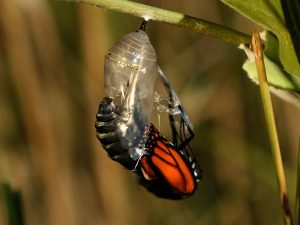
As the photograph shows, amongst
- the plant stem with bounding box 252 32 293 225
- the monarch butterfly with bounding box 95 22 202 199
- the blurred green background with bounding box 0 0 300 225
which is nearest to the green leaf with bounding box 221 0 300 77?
the plant stem with bounding box 252 32 293 225

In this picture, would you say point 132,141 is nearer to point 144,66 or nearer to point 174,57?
point 144,66

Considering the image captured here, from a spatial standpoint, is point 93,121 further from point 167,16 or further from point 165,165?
point 167,16

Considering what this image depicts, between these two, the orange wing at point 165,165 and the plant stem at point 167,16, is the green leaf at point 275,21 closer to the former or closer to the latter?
the plant stem at point 167,16

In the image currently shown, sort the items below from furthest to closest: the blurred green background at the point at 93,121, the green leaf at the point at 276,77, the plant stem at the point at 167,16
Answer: the blurred green background at the point at 93,121, the green leaf at the point at 276,77, the plant stem at the point at 167,16

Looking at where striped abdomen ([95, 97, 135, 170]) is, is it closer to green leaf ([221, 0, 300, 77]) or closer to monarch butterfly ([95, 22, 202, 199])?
monarch butterfly ([95, 22, 202, 199])

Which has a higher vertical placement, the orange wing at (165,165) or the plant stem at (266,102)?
the plant stem at (266,102)

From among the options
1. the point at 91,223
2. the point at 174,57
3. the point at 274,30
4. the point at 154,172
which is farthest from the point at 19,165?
the point at 274,30

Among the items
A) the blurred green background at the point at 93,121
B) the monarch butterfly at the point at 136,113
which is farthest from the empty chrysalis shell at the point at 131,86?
the blurred green background at the point at 93,121

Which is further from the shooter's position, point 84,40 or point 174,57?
point 174,57
